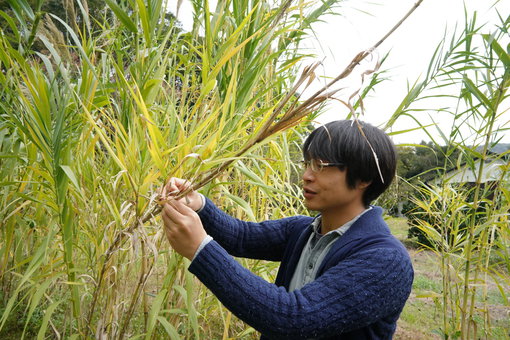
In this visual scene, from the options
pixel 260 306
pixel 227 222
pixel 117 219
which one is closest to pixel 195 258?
pixel 260 306

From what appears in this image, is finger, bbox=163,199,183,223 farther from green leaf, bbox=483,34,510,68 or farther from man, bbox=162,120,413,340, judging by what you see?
green leaf, bbox=483,34,510,68

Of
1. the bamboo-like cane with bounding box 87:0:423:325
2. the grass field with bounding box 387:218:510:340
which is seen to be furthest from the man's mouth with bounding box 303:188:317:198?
the grass field with bounding box 387:218:510:340

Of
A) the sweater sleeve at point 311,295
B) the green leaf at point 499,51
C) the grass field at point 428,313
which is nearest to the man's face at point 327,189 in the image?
the sweater sleeve at point 311,295

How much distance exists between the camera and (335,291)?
2.64 ft

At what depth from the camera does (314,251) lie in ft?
3.57

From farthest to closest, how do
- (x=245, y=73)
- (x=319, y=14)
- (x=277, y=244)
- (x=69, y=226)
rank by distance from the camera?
(x=319, y=14) → (x=277, y=244) → (x=245, y=73) → (x=69, y=226)

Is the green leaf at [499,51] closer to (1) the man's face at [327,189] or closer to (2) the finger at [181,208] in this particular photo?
(1) the man's face at [327,189]

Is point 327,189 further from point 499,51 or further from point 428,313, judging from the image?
point 428,313

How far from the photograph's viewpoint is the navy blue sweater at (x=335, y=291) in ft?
2.50

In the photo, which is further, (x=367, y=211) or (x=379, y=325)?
(x=367, y=211)

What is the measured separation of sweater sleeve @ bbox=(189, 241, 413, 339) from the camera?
0.76 m

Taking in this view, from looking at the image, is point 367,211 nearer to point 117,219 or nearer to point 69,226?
point 117,219

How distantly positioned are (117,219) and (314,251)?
519mm

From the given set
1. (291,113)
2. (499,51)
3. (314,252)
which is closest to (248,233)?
(314,252)
